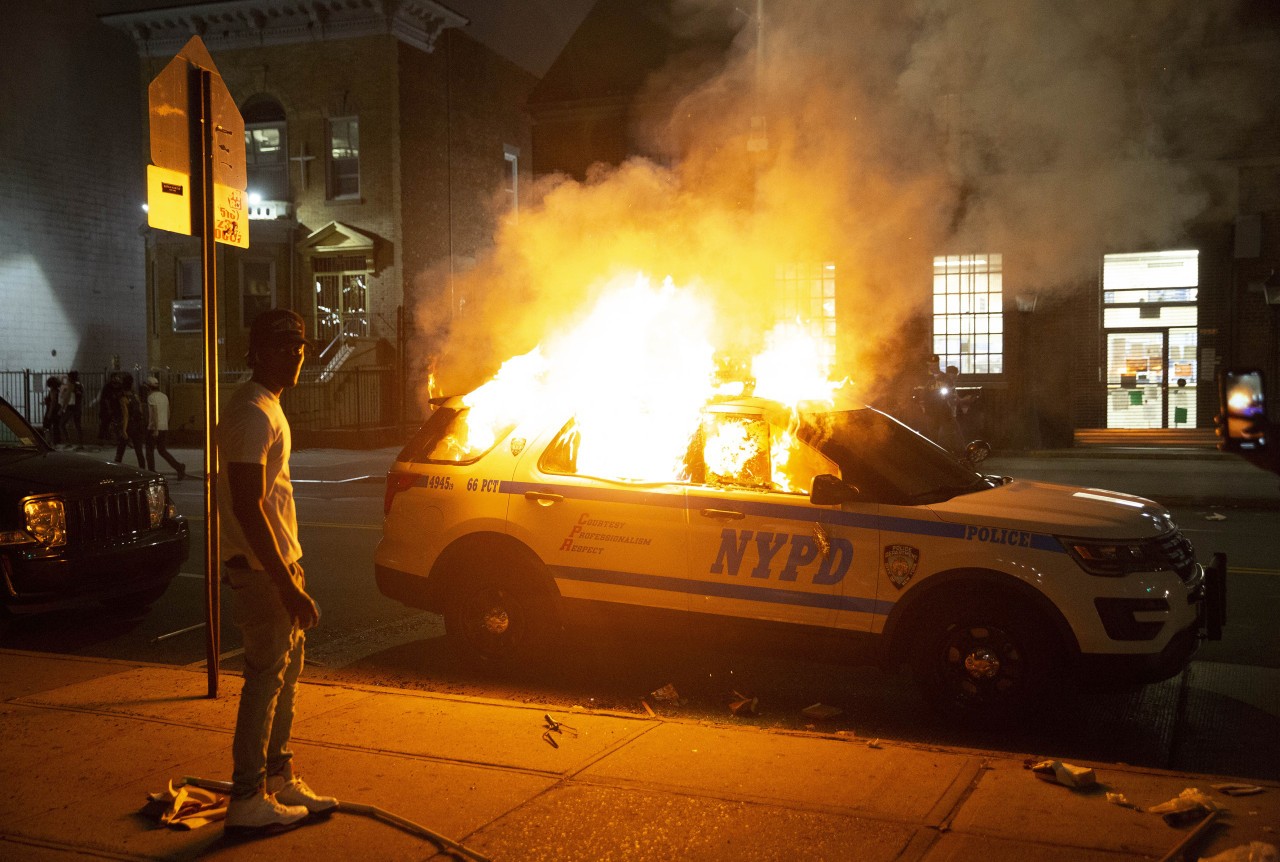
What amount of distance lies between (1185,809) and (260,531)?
3409mm

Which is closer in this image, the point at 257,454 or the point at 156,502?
the point at 257,454

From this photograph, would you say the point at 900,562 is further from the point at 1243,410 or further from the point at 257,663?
the point at 257,663

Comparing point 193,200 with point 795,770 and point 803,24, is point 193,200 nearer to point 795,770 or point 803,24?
point 795,770

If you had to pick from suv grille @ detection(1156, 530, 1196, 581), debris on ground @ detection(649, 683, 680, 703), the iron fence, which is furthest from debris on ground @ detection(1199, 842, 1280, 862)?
the iron fence

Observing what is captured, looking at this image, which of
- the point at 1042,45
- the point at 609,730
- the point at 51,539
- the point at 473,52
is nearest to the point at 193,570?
the point at 51,539

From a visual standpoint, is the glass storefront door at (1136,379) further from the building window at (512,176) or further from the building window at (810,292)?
the building window at (512,176)

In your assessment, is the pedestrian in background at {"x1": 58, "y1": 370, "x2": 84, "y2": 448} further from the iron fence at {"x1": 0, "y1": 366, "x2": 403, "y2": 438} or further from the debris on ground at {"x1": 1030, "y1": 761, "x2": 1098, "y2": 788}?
the debris on ground at {"x1": 1030, "y1": 761, "x2": 1098, "y2": 788}

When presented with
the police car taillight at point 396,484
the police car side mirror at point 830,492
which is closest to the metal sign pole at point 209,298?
the police car taillight at point 396,484

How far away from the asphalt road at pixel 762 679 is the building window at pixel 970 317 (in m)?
12.2

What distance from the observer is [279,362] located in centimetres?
415

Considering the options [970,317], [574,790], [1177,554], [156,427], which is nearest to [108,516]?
[574,790]

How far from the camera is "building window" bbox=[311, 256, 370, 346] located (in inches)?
1139

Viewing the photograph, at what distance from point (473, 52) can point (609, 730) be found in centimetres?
2838

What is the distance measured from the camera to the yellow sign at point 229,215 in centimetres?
597
